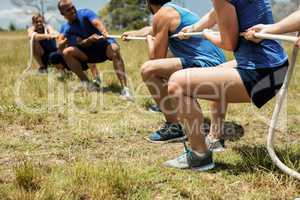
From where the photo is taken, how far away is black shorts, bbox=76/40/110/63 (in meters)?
7.62

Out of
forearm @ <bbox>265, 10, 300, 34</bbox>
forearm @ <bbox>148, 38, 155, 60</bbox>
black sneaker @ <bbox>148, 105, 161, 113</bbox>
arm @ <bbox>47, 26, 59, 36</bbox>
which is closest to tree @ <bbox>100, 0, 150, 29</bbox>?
arm @ <bbox>47, 26, 59, 36</bbox>

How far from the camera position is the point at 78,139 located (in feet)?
15.7

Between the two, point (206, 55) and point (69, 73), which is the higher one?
point (206, 55)

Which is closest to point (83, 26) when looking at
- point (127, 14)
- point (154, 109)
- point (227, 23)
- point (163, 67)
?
point (154, 109)

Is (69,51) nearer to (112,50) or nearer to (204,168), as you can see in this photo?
(112,50)

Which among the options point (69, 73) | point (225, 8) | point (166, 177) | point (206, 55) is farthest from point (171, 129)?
point (69, 73)

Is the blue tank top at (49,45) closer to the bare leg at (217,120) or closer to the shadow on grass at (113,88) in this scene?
the shadow on grass at (113,88)

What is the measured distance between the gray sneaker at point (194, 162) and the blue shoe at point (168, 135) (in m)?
0.92

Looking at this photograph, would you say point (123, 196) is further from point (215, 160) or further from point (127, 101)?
point (127, 101)

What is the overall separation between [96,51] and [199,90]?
4299 mm

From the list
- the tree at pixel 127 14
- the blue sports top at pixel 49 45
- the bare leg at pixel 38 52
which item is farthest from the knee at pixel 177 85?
the tree at pixel 127 14

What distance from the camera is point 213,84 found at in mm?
3574

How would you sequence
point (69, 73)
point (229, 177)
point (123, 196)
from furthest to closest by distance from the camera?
point (69, 73)
point (229, 177)
point (123, 196)

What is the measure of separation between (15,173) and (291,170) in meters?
1.84
